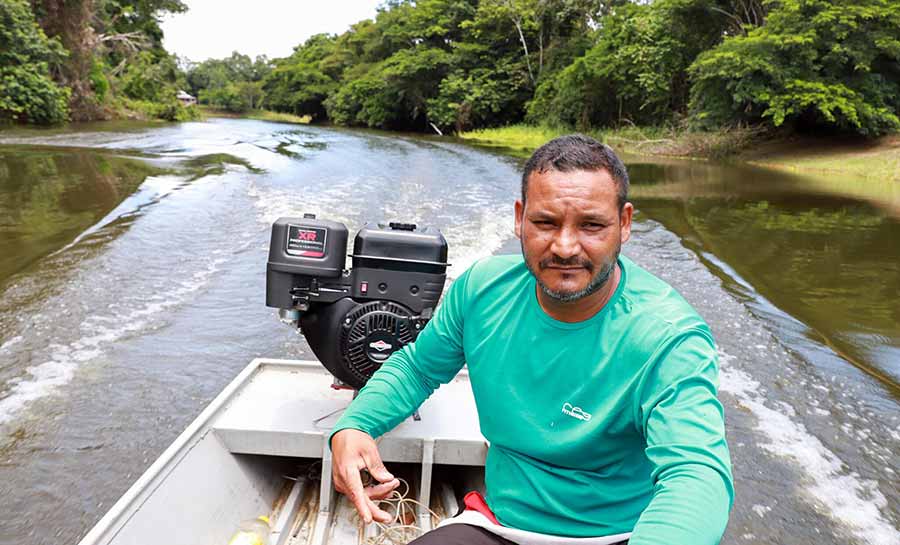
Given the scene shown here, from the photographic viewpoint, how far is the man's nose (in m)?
1.53

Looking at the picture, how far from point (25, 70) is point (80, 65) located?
5821mm

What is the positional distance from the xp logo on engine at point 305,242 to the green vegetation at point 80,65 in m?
22.0

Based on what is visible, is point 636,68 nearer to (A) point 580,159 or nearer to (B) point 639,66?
(B) point 639,66

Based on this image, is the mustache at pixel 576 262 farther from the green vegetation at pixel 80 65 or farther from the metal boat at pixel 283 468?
the green vegetation at pixel 80 65

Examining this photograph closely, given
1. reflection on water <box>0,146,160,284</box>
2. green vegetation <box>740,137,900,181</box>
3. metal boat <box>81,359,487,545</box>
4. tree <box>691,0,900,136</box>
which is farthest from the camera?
tree <box>691,0,900,136</box>

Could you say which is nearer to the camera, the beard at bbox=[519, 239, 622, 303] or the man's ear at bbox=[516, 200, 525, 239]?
the beard at bbox=[519, 239, 622, 303]

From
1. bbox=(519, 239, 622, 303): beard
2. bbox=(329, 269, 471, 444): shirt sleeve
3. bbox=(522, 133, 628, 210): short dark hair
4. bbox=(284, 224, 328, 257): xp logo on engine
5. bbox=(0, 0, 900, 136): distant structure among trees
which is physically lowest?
bbox=(329, 269, 471, 444): shirt sleeve

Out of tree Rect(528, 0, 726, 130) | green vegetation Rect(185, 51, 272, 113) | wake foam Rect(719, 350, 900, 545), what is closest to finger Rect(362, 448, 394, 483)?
wake foam Rect(719, 350, 900, 545)

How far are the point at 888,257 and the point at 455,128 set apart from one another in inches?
1079

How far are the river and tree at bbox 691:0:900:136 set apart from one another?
4.62 meters

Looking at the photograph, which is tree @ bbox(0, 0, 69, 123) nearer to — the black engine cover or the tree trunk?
the tree trunk

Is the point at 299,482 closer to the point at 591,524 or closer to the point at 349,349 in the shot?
the point at 349,349

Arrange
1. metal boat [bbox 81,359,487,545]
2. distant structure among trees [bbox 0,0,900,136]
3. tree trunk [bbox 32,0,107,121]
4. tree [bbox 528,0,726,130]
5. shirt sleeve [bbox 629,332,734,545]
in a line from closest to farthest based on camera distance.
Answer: shirt sleeve [bbox 629,332,734,545] → metal boat [bbox 81,359,487,545] → distant structure among trees [bbox 0,0,900,136] → tree [bbox 528,0,726,130] → tree trunk [bbox 32,0,107,121]

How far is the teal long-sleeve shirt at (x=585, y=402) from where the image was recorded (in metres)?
1.29
